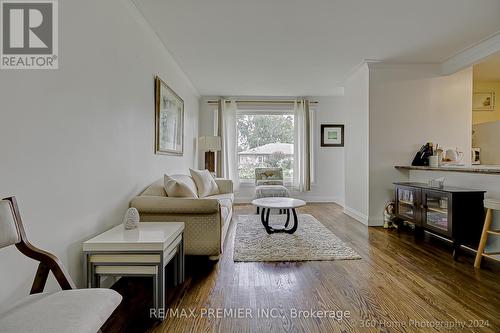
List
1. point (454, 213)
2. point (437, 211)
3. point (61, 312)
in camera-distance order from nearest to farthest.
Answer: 1. point (61, 312)
2. point (454, 213)
3. point (437, 211)

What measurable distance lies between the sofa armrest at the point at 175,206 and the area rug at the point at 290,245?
28.4 inches

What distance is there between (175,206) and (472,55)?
14.4ft

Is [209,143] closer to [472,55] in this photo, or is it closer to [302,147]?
[302,147]

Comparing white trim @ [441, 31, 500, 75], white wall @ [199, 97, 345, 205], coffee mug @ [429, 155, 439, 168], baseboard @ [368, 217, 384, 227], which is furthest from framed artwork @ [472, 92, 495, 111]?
baseboard @ [368, 217, 384, 227]

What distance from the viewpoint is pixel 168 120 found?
3.66 m

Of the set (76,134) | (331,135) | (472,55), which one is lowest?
(76,134)

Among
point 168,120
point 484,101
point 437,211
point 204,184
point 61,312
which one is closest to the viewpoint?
point 61,312

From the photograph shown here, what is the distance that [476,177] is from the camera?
9.44 ft

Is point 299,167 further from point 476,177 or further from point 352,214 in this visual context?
point 476,177

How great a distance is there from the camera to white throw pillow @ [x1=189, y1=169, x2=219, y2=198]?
4.05 meters

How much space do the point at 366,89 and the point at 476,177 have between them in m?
1.94

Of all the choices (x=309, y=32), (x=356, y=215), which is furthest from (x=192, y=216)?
(x=356, y=215)

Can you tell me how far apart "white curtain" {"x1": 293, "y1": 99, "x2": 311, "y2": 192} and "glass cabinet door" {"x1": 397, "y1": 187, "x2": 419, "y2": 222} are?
7.89 feet

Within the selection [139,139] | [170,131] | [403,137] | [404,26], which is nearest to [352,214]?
[403,137]
